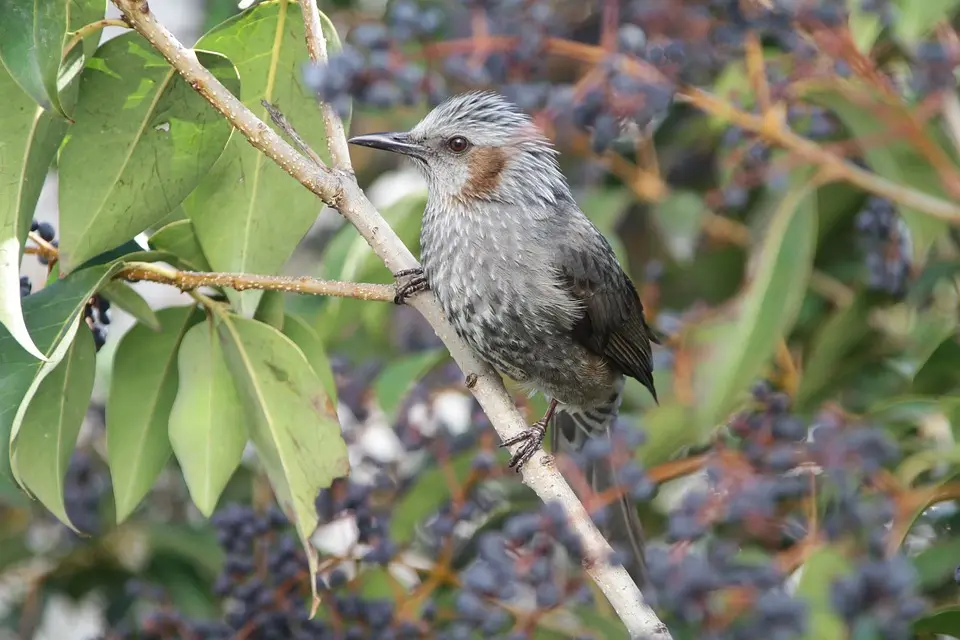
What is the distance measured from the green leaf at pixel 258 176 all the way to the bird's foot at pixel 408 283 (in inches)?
10.0

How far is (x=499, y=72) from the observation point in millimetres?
3270

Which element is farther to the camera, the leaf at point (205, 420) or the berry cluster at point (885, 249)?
the berry cluster at point (885, 249)

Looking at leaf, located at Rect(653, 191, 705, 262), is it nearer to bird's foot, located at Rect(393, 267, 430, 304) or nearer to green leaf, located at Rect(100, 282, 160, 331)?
bird's foot, located at Rect(393, 267, 430, 304)

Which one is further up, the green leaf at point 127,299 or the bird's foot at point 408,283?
the green leaf at point 127,299

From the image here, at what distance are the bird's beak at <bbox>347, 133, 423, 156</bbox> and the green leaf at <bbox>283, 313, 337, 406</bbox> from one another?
2.11ft

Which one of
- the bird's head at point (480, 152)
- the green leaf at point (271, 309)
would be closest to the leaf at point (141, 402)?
the green leaf at point (271, 309)

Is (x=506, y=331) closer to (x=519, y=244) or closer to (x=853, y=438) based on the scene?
(x=519, y=244)

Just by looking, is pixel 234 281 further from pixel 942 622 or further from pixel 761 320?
pixel 942 622

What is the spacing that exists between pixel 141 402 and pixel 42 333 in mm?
361

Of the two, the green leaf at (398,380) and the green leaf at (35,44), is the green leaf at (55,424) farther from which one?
the green leaf at (398,380)

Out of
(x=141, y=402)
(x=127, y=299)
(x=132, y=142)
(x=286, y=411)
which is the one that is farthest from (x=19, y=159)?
(x=286, y=411)

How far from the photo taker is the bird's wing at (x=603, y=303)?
11.7 feet

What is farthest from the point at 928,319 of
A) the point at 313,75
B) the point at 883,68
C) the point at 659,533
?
the point at 313,75

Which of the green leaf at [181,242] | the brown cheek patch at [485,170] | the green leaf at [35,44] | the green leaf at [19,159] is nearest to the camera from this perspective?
the green leaf at [35,44]
